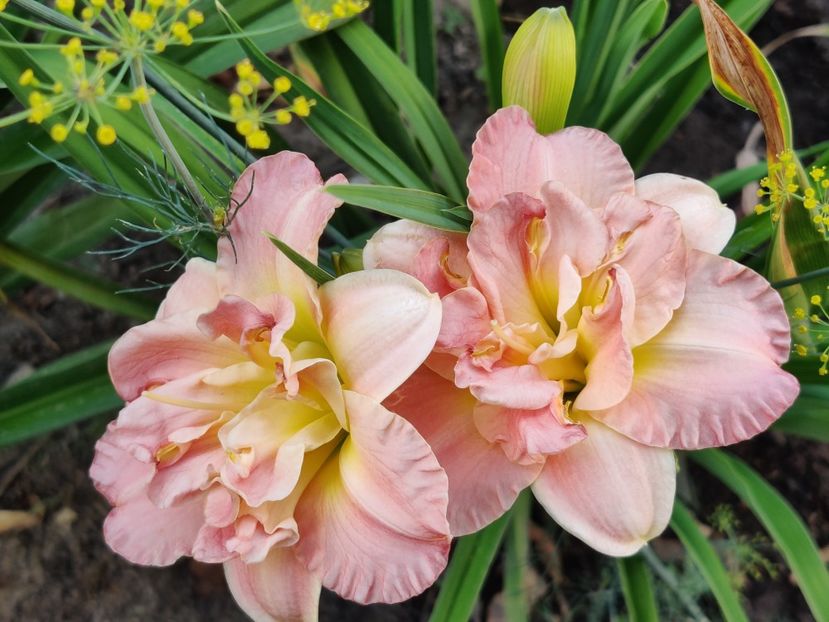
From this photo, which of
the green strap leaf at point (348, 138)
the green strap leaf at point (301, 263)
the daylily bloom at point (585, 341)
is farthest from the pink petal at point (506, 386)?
the green strap leaf at point (348, 138)

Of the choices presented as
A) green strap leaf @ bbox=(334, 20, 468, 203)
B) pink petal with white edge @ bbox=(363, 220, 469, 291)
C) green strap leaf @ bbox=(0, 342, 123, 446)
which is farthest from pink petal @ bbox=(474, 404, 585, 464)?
green strap leaf @ bbox=(0, 342, 123, 446)

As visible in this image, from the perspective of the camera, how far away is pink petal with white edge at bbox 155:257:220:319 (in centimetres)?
65

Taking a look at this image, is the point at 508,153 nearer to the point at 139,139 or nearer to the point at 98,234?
the point at 139,139

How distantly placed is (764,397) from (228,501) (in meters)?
0.42

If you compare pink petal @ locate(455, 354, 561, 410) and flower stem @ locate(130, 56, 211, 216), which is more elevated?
flower stem @ locate(130, 56, 211, 216)

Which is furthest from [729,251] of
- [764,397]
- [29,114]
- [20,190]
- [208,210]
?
[20,190]

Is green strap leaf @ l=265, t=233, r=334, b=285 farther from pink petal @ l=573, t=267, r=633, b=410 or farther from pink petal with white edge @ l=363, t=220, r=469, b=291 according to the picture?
pink petal @ l=573, t=267, r=633, b=410

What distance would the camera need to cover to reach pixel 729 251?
0.88 metres

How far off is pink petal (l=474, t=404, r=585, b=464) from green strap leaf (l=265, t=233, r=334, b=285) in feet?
0.56

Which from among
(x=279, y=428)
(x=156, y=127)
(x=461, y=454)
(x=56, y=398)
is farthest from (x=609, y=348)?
(x=56, y=398)

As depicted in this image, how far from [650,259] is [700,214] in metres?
0.09

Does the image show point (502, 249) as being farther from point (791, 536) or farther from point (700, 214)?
point (791, 536)

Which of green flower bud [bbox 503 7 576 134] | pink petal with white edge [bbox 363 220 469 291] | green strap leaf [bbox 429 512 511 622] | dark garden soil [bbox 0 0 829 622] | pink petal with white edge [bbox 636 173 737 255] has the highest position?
green flower bud [bbox 503 7 576 134]

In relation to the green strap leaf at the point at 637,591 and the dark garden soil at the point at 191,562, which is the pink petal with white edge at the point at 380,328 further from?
the dark garden soil at the point at 191,562
